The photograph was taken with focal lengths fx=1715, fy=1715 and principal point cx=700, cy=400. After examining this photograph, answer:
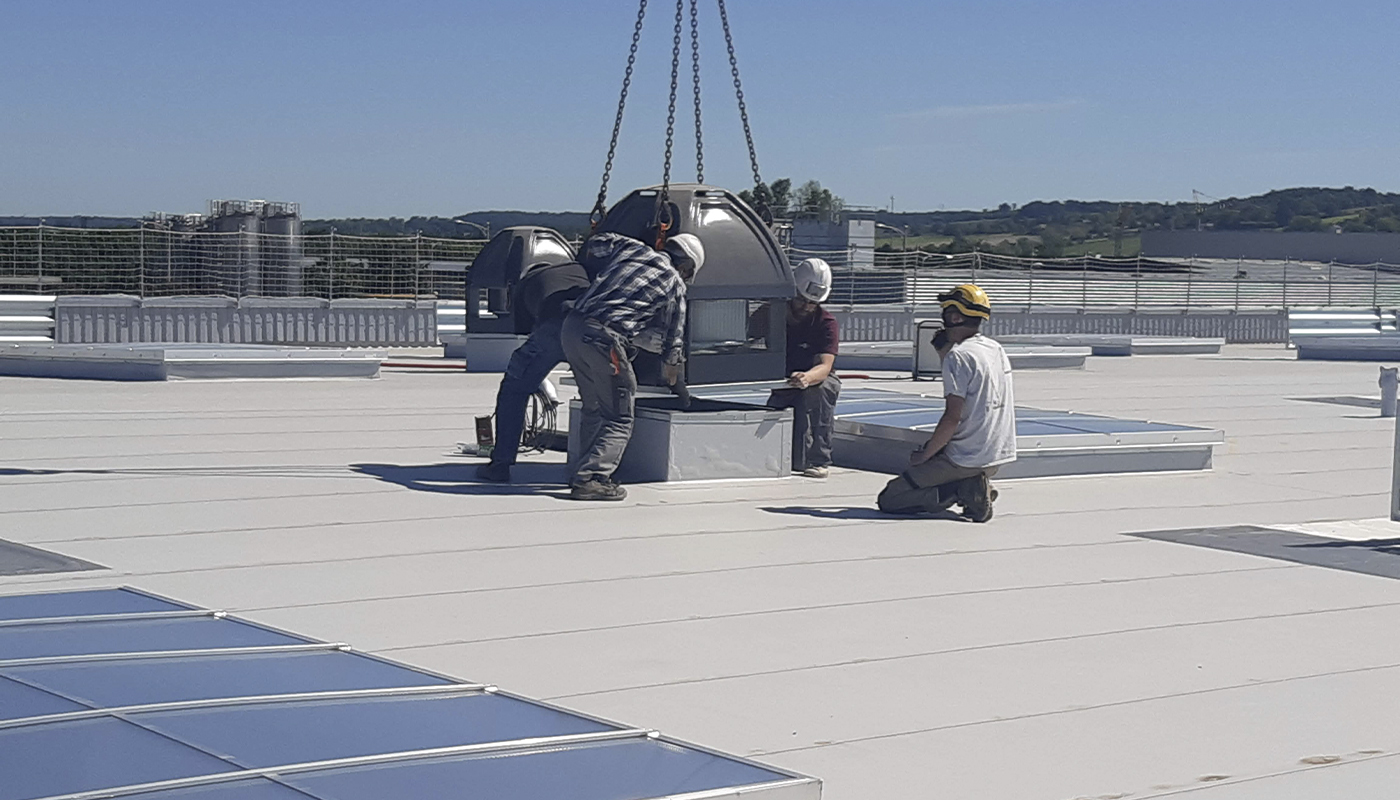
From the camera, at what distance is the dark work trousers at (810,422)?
490 inches

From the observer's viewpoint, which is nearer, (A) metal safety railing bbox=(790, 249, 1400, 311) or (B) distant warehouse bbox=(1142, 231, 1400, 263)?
(A) metal safety railing bbox=(790, 249, 1400, 311)

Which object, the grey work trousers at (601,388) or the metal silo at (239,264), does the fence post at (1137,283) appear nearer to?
the metal silo at (239,264)

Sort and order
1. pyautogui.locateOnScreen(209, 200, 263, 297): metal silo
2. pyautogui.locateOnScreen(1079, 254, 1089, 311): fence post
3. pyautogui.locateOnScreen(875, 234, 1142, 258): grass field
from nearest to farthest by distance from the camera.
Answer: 1. pyautogui.locateOnScreen(209, 200, 263, 297): metal silo
2. pyautogui.locateOnScreen(1079, 254, 1089, 311): fence post
3. pyautogui.locateOnScreen(875, 234, 1142, 258): grass field

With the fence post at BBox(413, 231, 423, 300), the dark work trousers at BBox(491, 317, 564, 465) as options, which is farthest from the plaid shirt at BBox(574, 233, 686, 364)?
the fence post at BBox(413, 231, 423, 300)

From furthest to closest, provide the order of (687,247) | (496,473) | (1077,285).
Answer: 1. (1077,285)
2. (496,473)
3. (687,247)

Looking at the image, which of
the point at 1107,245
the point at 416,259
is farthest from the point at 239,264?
the point at 1107,245

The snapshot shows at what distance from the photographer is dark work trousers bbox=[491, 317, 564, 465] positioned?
11367 millimetres

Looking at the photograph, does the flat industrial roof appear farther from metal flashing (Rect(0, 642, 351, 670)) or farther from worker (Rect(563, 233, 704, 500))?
metal flashing (Rect(0, 642, 351, 670))

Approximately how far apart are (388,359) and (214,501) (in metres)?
17.2

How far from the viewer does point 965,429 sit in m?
10.2

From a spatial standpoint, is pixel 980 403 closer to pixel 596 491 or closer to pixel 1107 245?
pixel 596 491

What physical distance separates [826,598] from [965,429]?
97.6 inches

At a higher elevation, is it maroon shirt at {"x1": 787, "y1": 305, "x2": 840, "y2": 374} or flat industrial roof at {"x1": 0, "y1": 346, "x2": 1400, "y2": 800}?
maroon shirt at {"x1": 787, "y1": 305, "x2": 840, "y2": 374}

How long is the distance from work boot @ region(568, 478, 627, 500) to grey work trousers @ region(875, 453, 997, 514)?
1.67 metres
